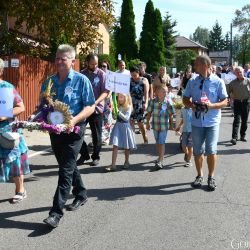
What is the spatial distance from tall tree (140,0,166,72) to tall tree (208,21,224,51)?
95.4 metres

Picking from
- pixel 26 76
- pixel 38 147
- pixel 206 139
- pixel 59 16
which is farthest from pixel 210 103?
pixel 26 76

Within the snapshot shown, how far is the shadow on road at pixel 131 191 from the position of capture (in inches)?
248

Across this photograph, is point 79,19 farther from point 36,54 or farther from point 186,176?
point 186,176

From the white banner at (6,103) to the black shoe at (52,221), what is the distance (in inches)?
58.0

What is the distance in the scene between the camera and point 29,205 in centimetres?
584

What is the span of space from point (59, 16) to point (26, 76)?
2231 millimetres

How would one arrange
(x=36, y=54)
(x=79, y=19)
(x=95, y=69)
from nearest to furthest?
(x=95, y=69)
(x=79, y=19)
(x=36, y=54)

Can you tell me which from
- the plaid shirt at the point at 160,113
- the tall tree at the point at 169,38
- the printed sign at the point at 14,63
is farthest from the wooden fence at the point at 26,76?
the tall tree at the point at 169,38

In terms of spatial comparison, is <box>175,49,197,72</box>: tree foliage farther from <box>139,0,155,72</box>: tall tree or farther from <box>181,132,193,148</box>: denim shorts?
<box>181,132,193,148</box>: denim shorts

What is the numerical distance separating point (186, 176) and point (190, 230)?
8.30ft

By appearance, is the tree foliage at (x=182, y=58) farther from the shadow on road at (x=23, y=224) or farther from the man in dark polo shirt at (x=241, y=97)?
the shadow on road at (x=23, y=224)

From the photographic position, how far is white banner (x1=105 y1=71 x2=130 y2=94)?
7984mm

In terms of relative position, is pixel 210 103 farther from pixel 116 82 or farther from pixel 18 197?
pixel 18 197

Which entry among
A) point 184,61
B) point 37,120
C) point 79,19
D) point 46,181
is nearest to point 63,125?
point 37,120
